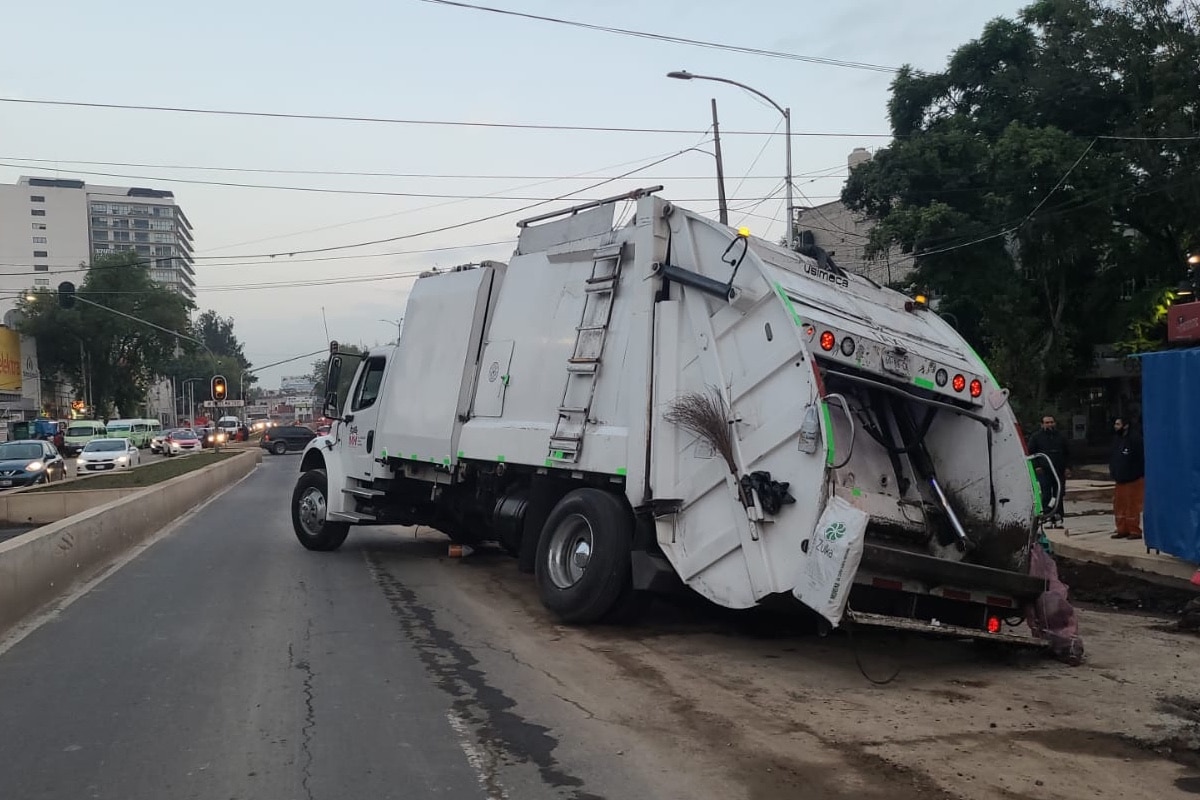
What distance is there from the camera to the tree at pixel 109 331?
71875 millimetres

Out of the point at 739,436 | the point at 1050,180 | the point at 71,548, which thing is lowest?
the point at 71,548

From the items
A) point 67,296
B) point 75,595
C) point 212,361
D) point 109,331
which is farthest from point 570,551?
point 212,361

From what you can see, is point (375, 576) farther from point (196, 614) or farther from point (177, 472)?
point (177, 472)

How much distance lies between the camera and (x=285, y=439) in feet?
165

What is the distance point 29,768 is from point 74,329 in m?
75.4

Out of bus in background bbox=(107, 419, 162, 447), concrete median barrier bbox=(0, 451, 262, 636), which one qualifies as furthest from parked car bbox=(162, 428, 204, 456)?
concrete median barrier bbox=(0, 451, 262, 636)

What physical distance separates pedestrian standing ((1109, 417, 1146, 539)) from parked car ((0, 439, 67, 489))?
23.6 meters

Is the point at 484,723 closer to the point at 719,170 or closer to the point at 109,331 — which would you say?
the point at 719,170

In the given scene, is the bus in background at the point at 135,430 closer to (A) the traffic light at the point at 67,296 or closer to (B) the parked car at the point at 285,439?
(B) the parked car at the point at 285,439

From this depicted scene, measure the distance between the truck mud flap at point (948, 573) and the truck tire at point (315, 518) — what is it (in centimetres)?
840

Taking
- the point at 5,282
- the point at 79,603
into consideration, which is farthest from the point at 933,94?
the point at 5,282

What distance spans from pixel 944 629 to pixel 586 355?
3.58m

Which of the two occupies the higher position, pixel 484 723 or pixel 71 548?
pixel 71 548

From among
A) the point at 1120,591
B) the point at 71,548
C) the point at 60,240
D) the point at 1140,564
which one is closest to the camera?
the point at 1120,591
